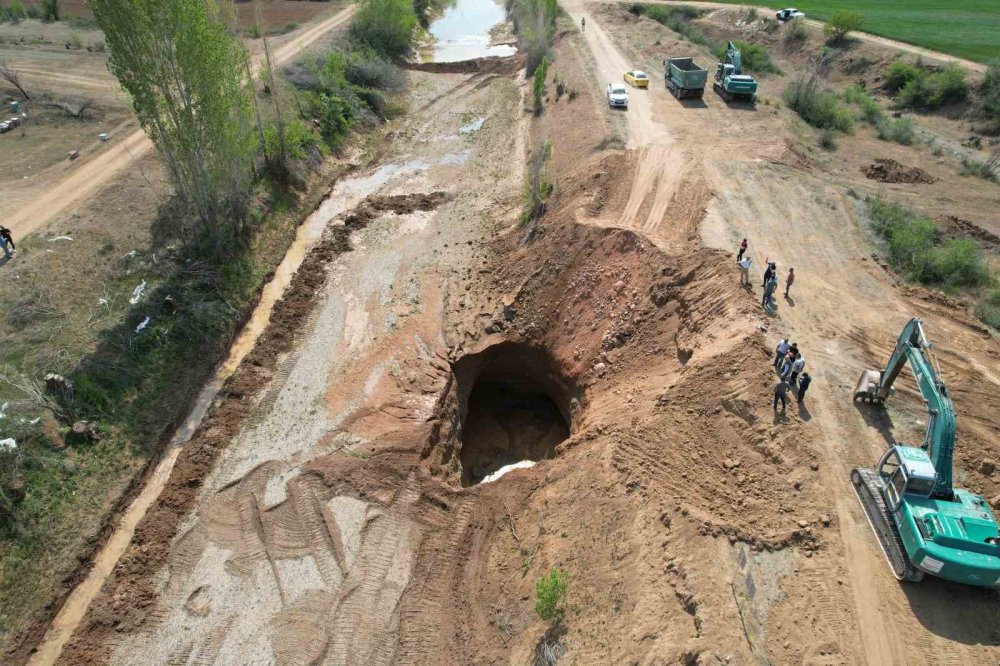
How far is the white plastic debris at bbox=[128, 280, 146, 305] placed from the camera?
75.5 ft

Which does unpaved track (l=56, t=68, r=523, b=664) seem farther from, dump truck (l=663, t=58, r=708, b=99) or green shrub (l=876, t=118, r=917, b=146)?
green shrub (l=876, t=118, r=917, b=146)

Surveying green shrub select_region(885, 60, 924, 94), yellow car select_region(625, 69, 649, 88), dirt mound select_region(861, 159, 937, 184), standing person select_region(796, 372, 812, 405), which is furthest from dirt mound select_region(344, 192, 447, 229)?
green shrub select_region(885, 60, 924, 94)

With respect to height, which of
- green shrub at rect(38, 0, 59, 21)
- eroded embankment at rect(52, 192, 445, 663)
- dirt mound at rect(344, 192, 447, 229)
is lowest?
eroded embankment at rect(52, 192, 445, 663)

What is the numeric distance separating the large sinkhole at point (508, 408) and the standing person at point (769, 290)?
24.6 ft

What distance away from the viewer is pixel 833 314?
61.6 ft

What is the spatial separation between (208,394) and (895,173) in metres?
32.9

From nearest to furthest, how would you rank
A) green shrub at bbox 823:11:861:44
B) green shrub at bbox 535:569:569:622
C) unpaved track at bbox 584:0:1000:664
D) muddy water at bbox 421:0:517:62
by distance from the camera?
unpaved track at bbox 584:0:1000:664 < green shrub at bbox 535:569:569:622 < green shrub at bbox 823:11:861:44 < muddy water at bbox 421:0:517:62

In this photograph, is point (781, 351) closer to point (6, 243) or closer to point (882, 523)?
point (882, 523)

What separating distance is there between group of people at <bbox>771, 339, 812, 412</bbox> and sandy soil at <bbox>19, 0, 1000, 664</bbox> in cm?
37

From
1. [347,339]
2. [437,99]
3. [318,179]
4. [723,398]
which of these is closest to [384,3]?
[437,99]

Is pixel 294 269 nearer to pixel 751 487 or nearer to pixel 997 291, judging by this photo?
pixel 751 487

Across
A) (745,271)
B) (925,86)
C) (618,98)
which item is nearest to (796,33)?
(925,86)

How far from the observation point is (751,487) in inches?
576

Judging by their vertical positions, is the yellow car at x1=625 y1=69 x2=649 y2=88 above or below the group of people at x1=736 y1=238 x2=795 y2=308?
above
